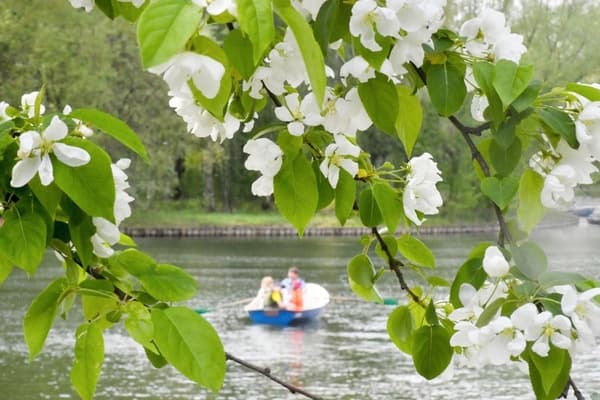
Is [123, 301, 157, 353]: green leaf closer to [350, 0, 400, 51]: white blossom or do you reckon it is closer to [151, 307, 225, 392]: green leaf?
[151, 307, 225, 392]: green leaf

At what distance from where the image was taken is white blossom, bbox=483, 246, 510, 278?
0.99 meters

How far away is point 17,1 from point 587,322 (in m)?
39.8

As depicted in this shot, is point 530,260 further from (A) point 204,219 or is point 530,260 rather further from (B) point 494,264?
(A) point 204,219

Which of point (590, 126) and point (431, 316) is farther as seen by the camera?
point (431, 316)

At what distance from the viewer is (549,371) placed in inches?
38.4

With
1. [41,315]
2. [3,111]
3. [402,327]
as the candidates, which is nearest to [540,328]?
[402,327]

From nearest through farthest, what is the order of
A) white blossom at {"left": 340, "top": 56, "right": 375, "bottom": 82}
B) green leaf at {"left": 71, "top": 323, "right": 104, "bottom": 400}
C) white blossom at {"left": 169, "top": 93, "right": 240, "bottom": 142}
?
white blossom at {"left": 340, "top": 56, "right": 375, "bottom": 82}
green leaf at {"left": 71, "top": 323, "right": 104, "bottom": 400}
white blossom at {"left": 169, "top": 93, "right": 240, "bottom": 142}

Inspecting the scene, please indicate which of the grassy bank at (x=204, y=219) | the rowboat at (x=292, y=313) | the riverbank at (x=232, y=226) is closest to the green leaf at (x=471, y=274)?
the rowboat at (x=292, y=313)

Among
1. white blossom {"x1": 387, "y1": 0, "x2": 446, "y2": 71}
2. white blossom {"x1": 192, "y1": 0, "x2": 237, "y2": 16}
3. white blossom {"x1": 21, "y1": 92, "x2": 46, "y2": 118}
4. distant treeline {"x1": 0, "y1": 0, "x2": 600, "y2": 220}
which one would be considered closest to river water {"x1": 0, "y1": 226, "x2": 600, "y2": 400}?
white blossom {"x1": 21, "y1": 92, "x2": 46, "y2": 118}

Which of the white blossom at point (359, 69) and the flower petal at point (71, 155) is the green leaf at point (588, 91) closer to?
the white blossom at point (359, 69)

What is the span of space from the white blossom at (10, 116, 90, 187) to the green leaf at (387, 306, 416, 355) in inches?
20.3

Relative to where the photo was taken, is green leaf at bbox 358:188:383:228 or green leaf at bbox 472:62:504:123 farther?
green leaf at bbox 358:188:383:228

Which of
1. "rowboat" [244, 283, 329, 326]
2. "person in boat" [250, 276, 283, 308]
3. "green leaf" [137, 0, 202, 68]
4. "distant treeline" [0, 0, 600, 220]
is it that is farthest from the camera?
"distant treeline" [0, 0, 600, 220]

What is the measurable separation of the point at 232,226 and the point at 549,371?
3944 cm
